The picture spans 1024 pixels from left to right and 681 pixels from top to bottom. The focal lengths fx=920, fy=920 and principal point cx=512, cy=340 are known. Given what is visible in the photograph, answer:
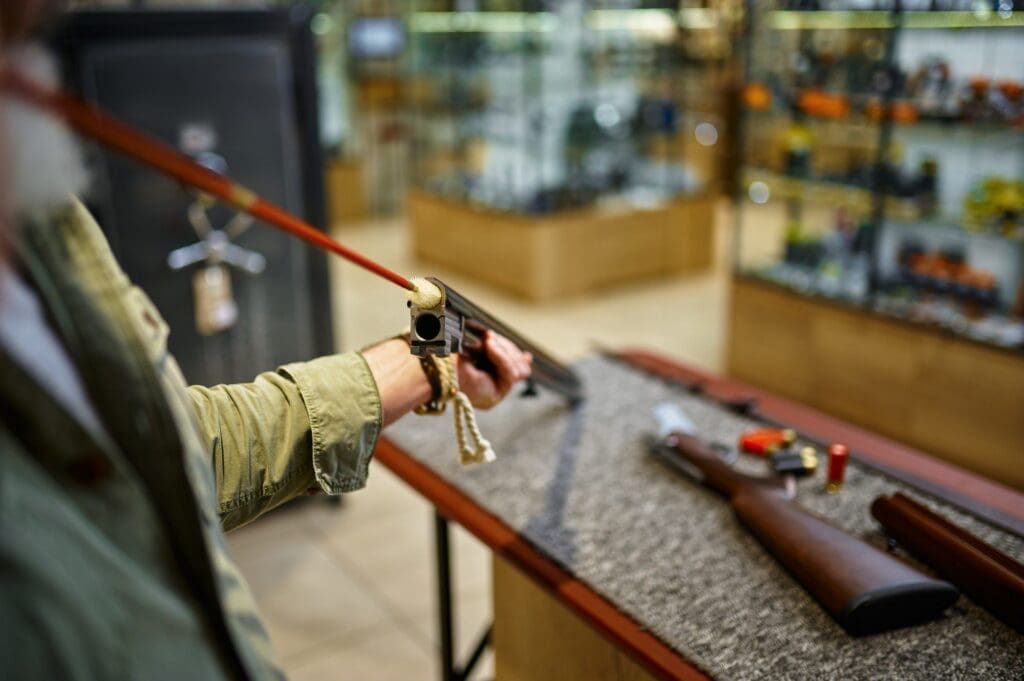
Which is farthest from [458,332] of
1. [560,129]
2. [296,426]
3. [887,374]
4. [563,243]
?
[560,129]

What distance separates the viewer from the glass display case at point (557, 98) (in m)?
5.33

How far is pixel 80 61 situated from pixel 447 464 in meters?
1.63

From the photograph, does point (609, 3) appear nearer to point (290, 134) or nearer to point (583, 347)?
point (583, 347)

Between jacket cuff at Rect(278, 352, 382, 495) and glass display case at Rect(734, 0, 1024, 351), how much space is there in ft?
9.05

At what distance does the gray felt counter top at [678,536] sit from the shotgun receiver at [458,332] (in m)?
0.18

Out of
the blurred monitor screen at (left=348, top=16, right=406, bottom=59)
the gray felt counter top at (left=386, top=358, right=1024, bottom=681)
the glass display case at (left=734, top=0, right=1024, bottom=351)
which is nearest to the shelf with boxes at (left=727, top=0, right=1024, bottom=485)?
the glass display case at (left=734, top=0, right=1024, bottom=351)

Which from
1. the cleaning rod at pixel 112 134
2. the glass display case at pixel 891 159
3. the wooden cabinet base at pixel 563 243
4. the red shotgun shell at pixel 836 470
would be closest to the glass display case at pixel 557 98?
the wooden cabinet base at pixel 563 243

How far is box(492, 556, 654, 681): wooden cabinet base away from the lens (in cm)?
133

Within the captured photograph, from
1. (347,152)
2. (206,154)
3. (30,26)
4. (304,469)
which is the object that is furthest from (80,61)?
(347,152)

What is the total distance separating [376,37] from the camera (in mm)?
7684

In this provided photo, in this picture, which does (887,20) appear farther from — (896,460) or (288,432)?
(288,432)

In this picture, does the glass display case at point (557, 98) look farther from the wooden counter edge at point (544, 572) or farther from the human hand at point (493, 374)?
the human hand at point (493, 374)

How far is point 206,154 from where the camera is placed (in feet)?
8.84

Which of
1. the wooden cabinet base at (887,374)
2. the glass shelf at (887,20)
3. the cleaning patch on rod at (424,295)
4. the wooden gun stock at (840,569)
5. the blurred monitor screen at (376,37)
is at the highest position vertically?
the blurred monitor screen at (376,37)
